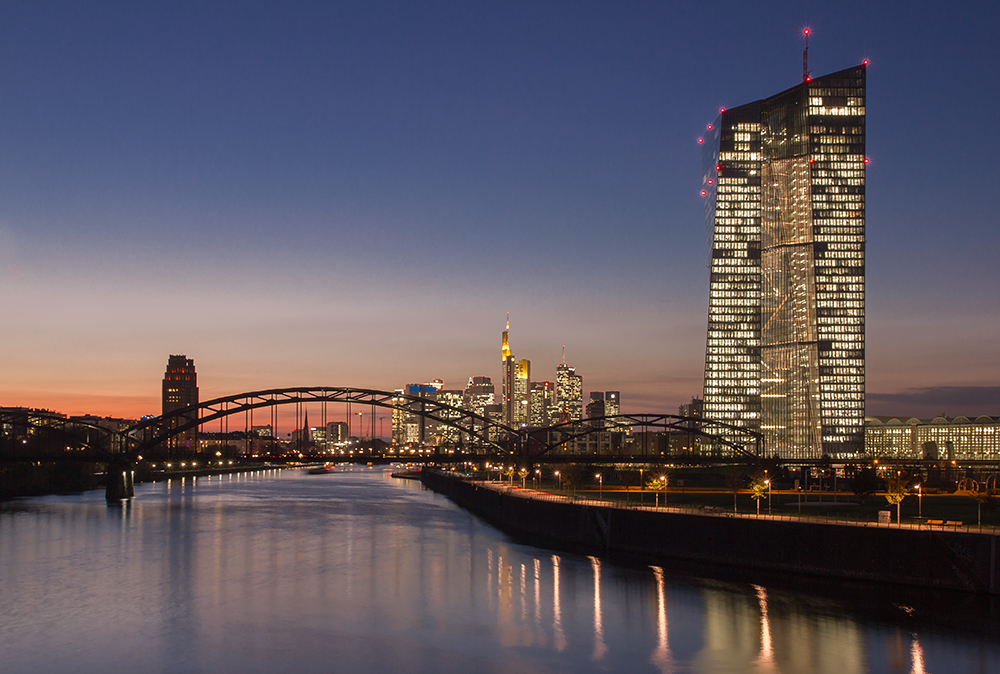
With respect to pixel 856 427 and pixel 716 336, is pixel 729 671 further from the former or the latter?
pixel 716 336

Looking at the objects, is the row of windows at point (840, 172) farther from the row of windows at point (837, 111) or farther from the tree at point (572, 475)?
the tree at point (572, 475)

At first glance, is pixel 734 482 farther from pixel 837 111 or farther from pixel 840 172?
pixel 837 111

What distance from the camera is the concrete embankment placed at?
38500 mm

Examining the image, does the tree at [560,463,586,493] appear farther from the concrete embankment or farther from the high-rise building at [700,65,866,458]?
the high-rise building at [700,65,866,458]

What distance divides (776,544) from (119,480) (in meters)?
82.3

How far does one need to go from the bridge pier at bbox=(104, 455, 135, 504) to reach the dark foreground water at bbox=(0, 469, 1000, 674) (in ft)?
144

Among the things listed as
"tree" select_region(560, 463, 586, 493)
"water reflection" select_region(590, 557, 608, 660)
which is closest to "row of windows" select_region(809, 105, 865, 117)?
"tree" select_region(560, 463, 586, 493)

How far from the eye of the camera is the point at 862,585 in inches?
1590

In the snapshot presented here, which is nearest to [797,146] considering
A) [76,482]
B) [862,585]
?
[76,482]

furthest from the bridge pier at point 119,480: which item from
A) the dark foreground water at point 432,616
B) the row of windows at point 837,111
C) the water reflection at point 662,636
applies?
the row of windows at point 837,111

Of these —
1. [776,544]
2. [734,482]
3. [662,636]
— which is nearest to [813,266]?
[734,482]

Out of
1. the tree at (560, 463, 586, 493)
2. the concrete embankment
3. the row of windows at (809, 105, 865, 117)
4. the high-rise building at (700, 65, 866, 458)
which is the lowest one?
the tree at (560, 463, 586, 493)

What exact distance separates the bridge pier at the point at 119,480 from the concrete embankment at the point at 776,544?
56.6m

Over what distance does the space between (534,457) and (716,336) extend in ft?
314
